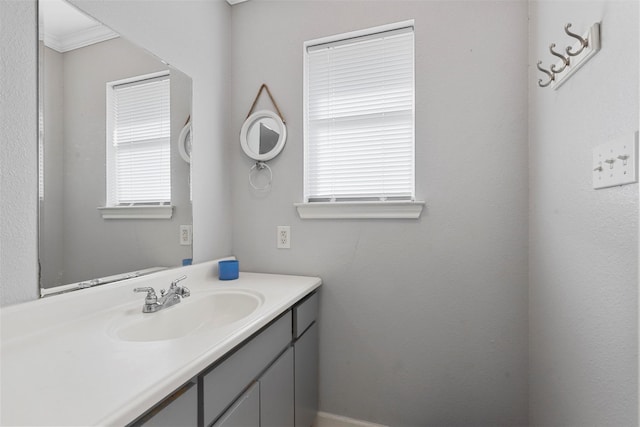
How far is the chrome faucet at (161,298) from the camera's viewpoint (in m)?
1.12

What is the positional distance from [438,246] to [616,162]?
0.81 m

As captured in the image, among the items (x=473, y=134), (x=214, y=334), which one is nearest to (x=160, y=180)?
(x=214, y=334)

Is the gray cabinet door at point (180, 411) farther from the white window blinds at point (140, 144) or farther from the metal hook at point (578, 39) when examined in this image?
the metal hook at point (578, 39)

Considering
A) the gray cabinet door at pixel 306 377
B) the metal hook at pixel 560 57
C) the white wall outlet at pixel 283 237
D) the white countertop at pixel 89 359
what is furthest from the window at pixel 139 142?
the metal hook at pixel 560 57

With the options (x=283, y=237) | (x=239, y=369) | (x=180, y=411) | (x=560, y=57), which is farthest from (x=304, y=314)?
(x=560, y=57)

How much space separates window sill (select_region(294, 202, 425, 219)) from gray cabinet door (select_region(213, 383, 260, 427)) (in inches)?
35.0

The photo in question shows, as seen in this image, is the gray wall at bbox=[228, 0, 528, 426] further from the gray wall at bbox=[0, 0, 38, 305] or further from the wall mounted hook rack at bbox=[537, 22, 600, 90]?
the gray wall at bbox=[0, 0, 38, 305]

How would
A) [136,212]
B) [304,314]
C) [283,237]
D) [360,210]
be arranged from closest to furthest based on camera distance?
[136,212]
[304,314]
[360,210]
[283,237]

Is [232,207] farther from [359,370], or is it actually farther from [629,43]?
[629,43]

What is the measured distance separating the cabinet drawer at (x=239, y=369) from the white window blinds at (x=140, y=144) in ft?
2.58

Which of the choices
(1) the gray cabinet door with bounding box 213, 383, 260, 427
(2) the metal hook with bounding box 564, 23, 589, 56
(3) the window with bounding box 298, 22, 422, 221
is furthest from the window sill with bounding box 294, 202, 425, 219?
(1) the gray cabinet door with bounding box 213, 383, 260, 427

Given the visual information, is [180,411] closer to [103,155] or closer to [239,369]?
[239,369]

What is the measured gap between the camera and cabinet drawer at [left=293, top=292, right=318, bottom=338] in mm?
1377

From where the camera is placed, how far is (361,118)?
166 centimetres
